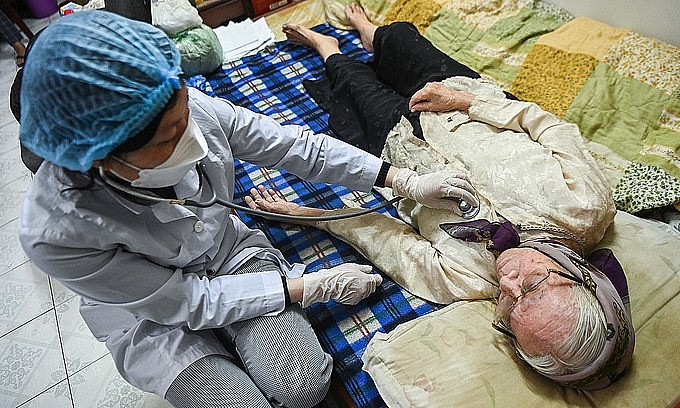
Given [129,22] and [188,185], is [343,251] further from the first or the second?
[129,22]

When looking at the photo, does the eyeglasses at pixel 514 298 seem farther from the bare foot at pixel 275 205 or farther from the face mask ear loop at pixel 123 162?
the face mask ear loop at pixel 123 162

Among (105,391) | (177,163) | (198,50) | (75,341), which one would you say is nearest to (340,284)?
(177,163)

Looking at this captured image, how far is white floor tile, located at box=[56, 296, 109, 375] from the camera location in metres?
1.67

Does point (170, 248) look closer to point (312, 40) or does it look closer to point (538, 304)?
A: point (538, 304)

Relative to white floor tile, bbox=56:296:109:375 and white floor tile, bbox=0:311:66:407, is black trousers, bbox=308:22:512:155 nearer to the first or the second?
white floor tile, bbox=56:296:109:375

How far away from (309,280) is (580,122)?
3.41 ft

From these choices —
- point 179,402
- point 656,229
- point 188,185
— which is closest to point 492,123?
point 656,229

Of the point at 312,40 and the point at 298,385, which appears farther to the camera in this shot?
the point at 312,40

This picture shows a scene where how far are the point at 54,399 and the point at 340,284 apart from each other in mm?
1078

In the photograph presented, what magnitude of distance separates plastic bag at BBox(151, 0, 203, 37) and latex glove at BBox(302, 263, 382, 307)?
4.60 feet

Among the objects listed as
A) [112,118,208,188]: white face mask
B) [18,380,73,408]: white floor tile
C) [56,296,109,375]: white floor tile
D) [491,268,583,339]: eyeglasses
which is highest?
[112,118,208,188]: white face mask

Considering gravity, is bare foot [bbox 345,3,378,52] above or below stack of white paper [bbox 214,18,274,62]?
above

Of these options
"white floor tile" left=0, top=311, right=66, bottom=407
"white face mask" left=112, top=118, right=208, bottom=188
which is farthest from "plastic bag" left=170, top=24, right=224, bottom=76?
"white face mask" left=112, top=118, right=208, bottom=188

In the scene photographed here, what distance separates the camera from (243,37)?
7.77 feet
